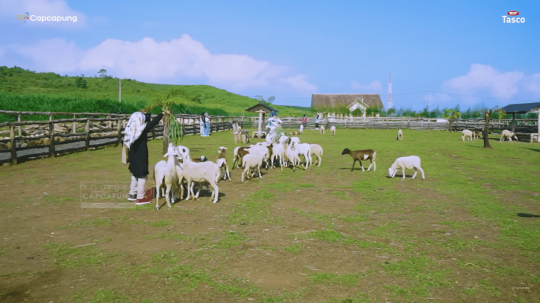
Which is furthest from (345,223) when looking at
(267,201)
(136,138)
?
(136,138)

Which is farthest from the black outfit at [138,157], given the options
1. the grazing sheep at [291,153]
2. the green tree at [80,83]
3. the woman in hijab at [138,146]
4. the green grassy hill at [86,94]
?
the green tree at [80,83]

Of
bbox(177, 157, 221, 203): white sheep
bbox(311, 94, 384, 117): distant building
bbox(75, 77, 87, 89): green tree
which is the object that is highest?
bbox(75, 77, 87, 89): green tree

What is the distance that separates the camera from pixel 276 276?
186 inches

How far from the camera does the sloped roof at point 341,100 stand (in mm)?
75625

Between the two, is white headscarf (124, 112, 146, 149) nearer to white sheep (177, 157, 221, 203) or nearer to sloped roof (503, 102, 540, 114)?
white sheep (177, 157, 221, 203)

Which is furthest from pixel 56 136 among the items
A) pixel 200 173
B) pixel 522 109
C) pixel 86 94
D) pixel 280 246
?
pixel 86 94

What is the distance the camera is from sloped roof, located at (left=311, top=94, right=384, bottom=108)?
75.6 metres

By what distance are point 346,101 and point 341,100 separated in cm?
105

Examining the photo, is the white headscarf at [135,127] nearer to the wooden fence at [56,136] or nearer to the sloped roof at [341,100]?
the wooden fence at [56,136]

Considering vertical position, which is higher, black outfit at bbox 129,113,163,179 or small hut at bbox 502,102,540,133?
small hut at bbox 502,102,540,133

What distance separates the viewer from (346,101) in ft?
251

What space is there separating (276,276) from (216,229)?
7.17ft

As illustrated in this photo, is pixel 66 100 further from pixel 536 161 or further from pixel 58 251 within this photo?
pixel 536 161

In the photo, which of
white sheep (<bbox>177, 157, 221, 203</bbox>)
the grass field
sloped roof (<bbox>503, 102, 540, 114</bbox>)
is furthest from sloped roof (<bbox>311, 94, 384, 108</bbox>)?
white sheep (<bbox>177, 157, 221, 203</bbox>)
